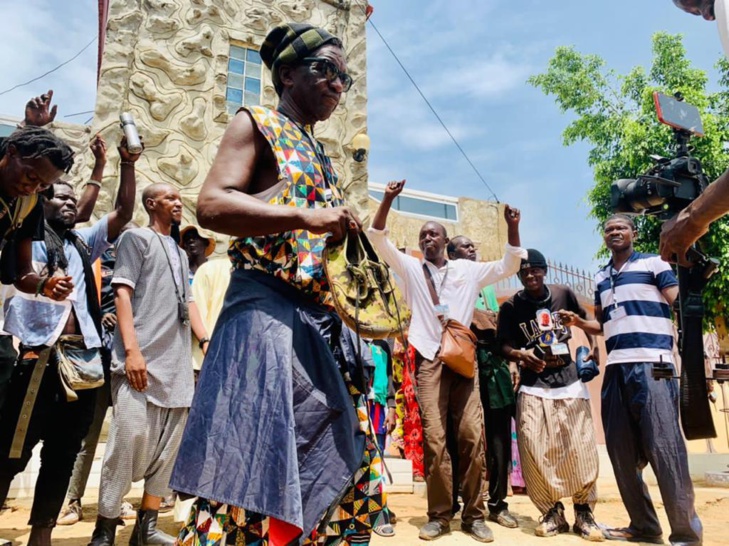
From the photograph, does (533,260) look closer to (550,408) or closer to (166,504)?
(550,408)

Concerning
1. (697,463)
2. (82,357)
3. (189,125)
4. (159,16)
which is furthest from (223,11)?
(697,463)

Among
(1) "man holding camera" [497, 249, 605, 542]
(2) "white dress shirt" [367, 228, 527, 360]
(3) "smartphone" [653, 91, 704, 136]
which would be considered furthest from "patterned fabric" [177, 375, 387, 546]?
(1) "man holding camera" [497, 249, 605, 542]

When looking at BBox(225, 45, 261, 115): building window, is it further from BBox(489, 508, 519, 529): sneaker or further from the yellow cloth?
BBox(489, 508, 519, 529): sneaker

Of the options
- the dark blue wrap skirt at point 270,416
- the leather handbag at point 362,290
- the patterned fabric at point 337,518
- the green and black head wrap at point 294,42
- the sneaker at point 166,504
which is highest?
the green and black head wrap at point 294,42

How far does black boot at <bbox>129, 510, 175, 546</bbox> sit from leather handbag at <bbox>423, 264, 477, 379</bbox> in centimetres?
203

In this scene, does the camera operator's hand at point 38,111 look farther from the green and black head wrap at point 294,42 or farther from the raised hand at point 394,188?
the raised hand at point 394,188

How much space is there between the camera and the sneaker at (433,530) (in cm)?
366

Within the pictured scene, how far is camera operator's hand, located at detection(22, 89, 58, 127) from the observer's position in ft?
9.21

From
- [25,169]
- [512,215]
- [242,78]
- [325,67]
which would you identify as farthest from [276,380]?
[242,78]

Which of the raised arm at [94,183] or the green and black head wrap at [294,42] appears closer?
the green and black head wrap at [294,42]

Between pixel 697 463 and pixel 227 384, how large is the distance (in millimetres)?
9325

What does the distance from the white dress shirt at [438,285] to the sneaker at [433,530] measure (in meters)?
1.10

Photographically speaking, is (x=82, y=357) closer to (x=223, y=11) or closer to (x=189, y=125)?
(x=189, y=125)

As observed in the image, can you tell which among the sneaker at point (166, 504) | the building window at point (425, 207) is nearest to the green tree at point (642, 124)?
the building window at point (425, 207)
